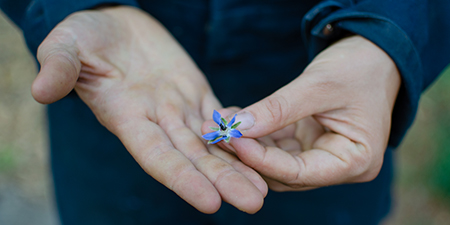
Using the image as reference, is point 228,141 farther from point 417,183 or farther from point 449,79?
point 449,79

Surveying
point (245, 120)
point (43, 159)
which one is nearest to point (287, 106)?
point (245, 120)

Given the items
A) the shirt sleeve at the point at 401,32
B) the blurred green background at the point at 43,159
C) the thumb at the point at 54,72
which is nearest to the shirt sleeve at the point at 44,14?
the thumb at the point at 54,72

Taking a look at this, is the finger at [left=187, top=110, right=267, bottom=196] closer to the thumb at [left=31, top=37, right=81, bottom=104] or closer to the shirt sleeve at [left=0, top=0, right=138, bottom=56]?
the thumb at [left=31, top=37, right=81, bottom=104]

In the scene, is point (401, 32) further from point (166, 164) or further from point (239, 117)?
point (166, 164)

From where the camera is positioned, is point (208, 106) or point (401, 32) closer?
point (401, 32)

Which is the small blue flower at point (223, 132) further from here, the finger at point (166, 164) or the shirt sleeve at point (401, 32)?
the shirt sleeve at point (401, 32)

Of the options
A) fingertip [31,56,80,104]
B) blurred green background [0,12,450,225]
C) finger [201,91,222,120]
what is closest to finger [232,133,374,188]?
finger [201,91,222,120]

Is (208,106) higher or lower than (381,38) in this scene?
lower
